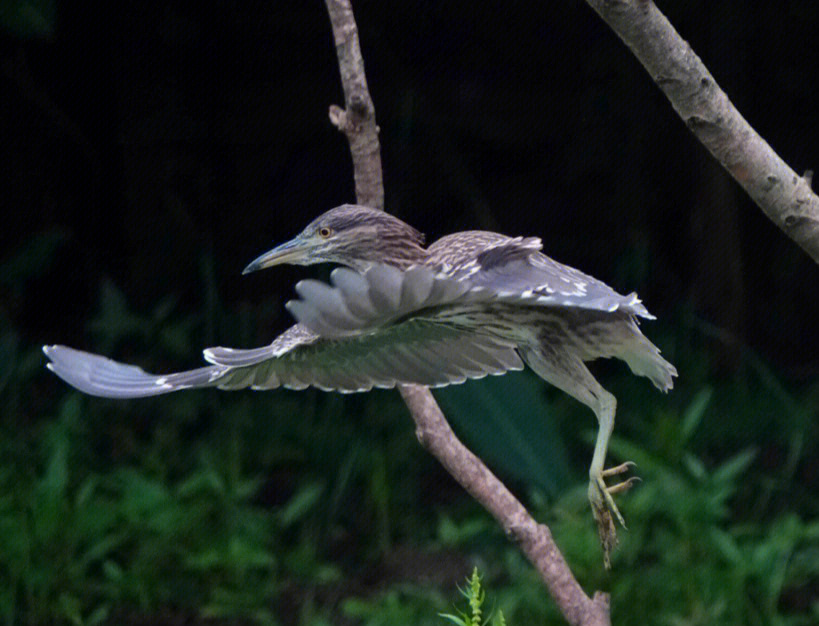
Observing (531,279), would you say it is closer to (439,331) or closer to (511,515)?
(439,331)

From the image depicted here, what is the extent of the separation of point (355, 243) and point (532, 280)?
0.96ft

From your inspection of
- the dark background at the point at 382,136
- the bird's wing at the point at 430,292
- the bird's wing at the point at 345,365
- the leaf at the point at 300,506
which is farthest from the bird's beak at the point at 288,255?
the dark background at the point at 382,136

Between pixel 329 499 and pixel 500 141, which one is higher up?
pixel 500 141

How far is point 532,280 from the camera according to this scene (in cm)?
152

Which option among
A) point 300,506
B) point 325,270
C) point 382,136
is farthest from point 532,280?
point 382,136

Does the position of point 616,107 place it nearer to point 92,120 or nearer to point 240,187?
point 240,187

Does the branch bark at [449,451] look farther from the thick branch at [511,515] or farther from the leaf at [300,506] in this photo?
the leaf at [300,506]

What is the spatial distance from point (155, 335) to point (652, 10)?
2.77 metres

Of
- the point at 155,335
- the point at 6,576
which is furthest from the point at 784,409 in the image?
the point at 6,576

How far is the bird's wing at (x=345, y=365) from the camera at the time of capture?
5.77ft

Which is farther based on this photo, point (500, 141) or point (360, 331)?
point (500, 141)

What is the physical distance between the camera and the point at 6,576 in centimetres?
312

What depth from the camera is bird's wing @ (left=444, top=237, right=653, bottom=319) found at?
146cm

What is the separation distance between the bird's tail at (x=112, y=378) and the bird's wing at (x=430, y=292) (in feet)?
1.14
